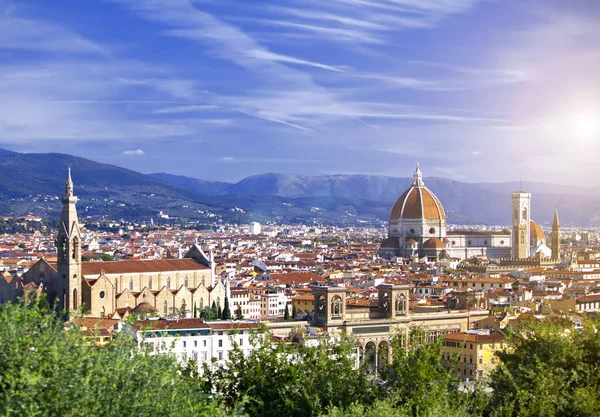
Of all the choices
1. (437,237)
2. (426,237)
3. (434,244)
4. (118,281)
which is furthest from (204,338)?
(437,237)

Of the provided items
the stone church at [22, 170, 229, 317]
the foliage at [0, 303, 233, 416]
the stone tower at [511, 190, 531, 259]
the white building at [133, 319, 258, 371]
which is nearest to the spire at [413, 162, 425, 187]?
the stone tower at [511, 190, 531, 259]

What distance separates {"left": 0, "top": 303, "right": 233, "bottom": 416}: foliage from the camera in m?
14.0

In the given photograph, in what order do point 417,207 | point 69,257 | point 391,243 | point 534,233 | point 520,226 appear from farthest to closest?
1. point 534,233
2. point 391,243
3. point 520,226
4. point 417,207
5. point 69,257

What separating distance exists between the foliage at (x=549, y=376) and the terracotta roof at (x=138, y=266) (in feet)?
106

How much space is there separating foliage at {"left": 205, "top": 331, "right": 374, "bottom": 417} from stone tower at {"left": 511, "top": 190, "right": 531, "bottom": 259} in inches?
3492

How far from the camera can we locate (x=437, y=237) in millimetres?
109250

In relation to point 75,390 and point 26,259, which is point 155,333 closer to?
point 75,390

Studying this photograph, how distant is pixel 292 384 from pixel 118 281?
3454 centimetres

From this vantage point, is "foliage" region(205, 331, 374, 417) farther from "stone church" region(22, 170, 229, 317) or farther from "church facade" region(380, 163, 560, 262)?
"church facade" region(380, 163, 560, 262)

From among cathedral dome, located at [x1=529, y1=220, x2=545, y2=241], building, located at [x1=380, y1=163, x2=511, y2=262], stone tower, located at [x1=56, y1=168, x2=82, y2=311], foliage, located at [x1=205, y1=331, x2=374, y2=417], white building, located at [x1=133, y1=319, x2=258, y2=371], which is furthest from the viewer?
cathedral dome, located at [x1=529, y1=220, x2=545, y2=241]

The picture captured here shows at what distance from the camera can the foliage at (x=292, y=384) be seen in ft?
71.9

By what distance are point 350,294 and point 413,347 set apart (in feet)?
118

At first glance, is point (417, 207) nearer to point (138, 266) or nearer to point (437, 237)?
point (437, 237)

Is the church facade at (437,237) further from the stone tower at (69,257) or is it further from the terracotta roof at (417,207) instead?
the stone tower at (69,257)
